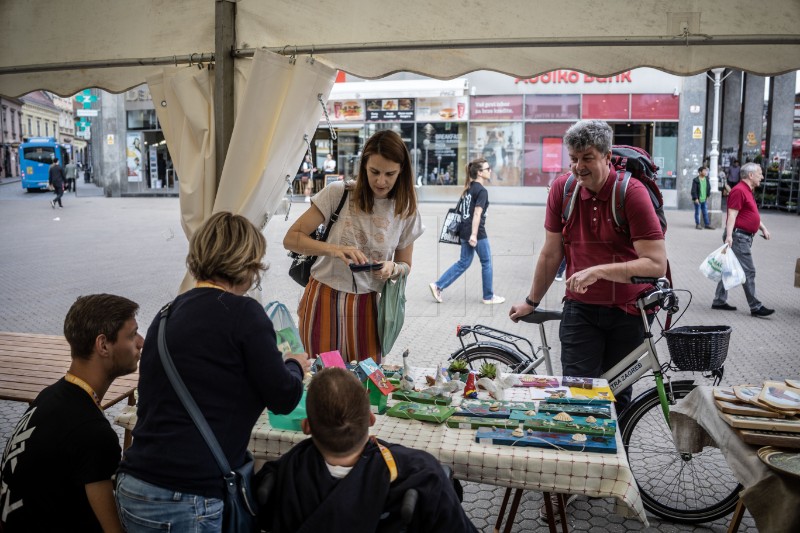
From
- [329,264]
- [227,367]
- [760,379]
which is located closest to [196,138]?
[329,264]

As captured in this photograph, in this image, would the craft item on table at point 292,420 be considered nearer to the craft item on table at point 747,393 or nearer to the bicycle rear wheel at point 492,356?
the craft item on table at point 747,393

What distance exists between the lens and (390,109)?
28219 millimetres

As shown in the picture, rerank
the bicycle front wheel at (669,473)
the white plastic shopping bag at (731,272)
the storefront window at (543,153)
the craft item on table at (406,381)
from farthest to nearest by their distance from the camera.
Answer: the storefront window at (543,153) → the white plastic shopping bag at (731,272) → the bicycle front wheel at (669,473) → the craft item on table at (406,381)

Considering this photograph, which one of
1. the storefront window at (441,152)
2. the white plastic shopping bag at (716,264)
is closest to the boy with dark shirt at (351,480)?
the white plastic shopping bag at (716,264)

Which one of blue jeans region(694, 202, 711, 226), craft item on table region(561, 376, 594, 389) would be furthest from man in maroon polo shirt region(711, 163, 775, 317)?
blue jeans region(694, 202, 711, 226)

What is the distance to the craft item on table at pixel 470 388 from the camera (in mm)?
3195

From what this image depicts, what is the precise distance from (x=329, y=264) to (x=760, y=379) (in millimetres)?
4696

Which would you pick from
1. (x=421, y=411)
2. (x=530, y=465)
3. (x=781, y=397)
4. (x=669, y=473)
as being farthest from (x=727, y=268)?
(x=530, y=465)

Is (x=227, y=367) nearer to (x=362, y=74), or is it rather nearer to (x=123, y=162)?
(x=362, y=74)

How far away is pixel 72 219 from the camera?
73.7 feet

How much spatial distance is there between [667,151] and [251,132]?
24844 mm

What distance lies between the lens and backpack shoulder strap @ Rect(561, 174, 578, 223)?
391 centimetres

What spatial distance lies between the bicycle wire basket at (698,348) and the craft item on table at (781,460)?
2.91ft

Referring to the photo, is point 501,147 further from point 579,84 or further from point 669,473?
point 669,473
